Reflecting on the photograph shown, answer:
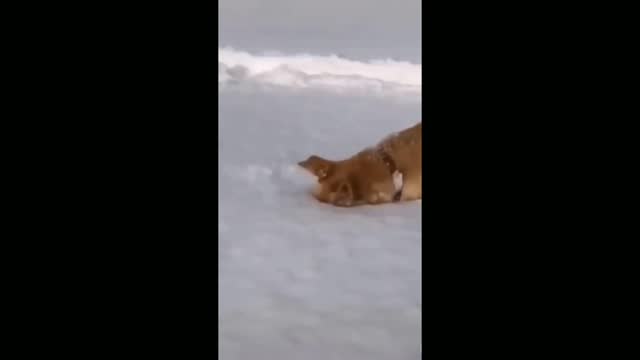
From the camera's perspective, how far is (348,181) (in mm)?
1671

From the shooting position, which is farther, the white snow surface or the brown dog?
the brown dog

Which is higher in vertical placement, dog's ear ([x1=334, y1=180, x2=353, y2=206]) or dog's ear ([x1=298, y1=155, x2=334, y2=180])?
dog's ear ([x1=298, y1=155, x2=334, y2=180])

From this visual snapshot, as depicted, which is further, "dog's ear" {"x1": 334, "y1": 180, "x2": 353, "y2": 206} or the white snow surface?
"dog's ear" {"x1": 334, "y1": 180, "x2": 353, "y2": 206}

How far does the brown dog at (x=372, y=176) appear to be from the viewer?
1.66m

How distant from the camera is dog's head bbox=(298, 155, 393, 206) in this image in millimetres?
1648

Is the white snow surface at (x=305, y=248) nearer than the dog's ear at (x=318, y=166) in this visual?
Yes

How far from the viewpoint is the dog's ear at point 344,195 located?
1.64 m

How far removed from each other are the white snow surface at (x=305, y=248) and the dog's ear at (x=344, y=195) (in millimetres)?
27

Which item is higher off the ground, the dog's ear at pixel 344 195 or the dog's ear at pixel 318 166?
the dog's ear at pixel 318 166

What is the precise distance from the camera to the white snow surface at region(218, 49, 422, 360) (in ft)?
3.40
